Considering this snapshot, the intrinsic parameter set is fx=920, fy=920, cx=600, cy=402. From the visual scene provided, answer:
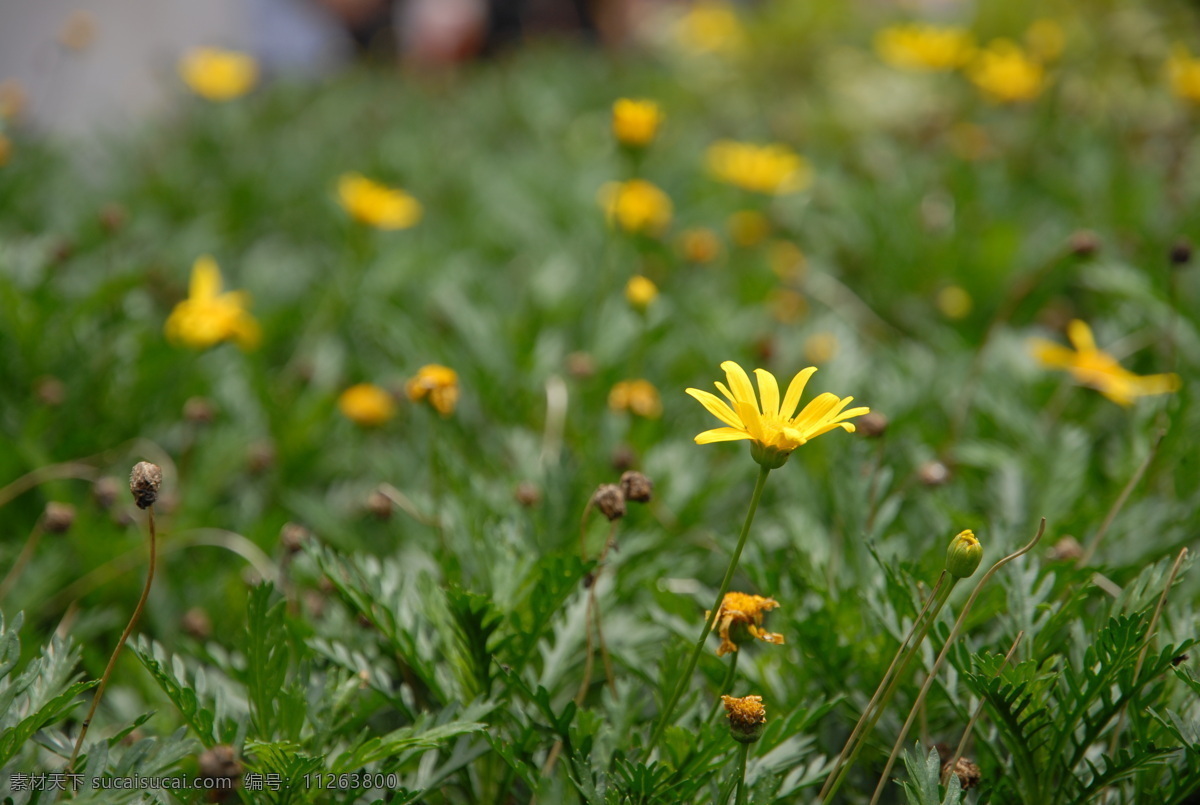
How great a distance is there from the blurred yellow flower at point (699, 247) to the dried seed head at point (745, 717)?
142 cm

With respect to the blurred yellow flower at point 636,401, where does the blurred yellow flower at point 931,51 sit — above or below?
above

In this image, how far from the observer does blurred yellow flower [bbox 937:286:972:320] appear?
196 cm

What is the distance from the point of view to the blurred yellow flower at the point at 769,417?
0.81m

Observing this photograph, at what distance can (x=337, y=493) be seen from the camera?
1498 millimetres

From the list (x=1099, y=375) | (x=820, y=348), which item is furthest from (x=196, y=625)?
(x=1099, y=375)

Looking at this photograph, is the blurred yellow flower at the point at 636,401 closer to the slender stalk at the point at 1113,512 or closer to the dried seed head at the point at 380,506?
the dried seed head at the point at 380,506

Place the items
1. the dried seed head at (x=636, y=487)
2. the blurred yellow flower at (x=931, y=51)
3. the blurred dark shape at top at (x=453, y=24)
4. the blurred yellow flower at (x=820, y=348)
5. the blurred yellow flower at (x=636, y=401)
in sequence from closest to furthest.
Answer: the dried seed head at (x=636, y=487) < the blurred yellow flower at (x=636, y=401) < the blurred yellow flower at (x=820, y=348) < the blurred yellow flower at (x=931, y=51) < the blurred dark shape at top at (x=453, y=24)

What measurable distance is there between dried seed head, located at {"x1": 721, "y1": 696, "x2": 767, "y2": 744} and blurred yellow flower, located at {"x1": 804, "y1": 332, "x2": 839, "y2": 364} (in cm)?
104

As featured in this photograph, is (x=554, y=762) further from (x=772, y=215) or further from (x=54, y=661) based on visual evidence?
(x=772, y=215)

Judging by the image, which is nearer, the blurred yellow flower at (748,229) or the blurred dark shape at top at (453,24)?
the blurred yellow flower at (748,229)

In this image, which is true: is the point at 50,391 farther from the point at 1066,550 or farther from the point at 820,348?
the point at 1066,550

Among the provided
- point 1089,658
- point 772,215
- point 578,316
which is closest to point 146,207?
point 578,316

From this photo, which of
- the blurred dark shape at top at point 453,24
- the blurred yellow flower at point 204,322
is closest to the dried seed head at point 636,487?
the blurred yellow flower at point 204,322

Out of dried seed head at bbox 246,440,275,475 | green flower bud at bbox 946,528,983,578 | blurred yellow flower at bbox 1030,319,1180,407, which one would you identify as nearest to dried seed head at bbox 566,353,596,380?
dried seed head at bbox 246,440,275,475
